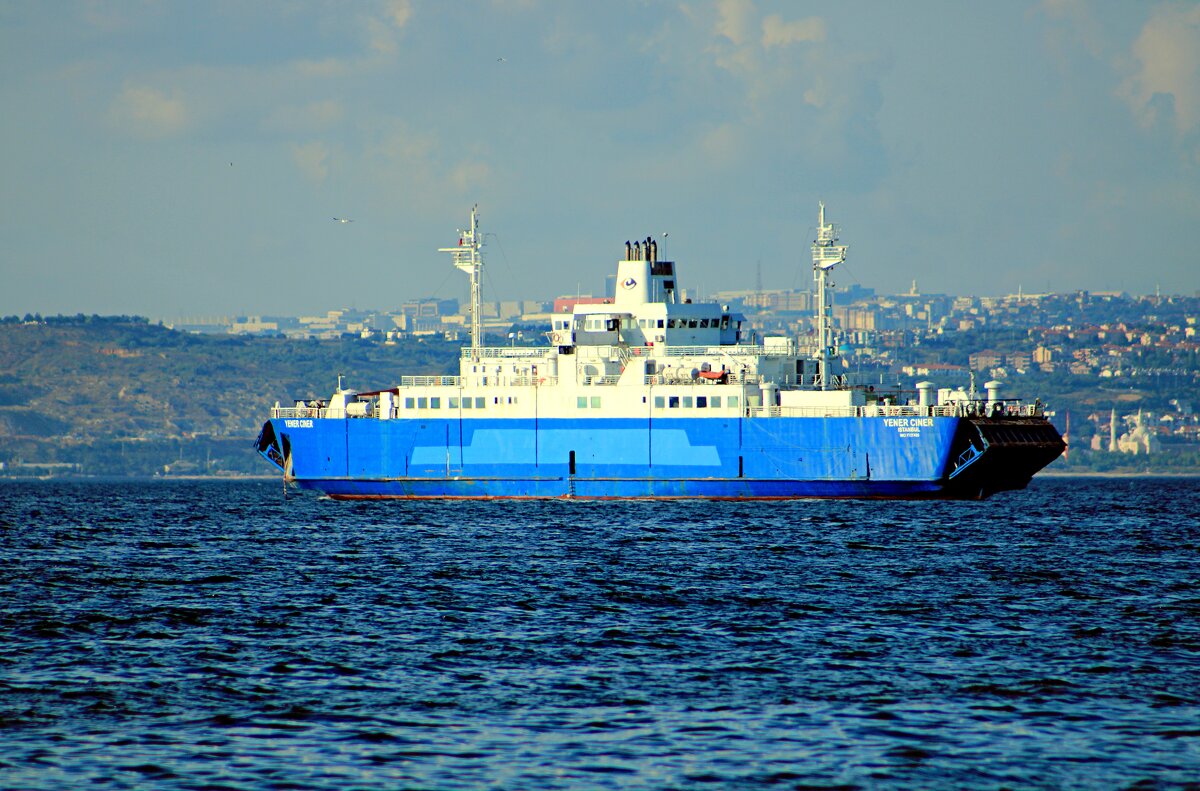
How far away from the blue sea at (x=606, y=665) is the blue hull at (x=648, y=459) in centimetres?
1069

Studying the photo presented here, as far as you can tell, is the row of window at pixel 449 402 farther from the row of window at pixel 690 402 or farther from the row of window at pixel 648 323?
the row of window at pixel 690 402

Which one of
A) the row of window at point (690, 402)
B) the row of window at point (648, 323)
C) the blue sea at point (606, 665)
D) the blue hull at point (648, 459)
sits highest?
the row of window at point (648, 323)

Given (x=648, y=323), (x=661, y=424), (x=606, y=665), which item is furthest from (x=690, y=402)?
(x=606, y=665)

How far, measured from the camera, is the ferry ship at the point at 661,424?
5547 centimetres

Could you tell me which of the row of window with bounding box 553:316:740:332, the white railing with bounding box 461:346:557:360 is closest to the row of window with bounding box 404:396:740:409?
the white railing with bounding box 461:346:557:360

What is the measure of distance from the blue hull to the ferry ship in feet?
0.18

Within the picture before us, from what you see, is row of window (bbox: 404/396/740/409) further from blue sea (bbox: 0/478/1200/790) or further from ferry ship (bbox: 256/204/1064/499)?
blue sea (bbox: 0/478/1200/790)

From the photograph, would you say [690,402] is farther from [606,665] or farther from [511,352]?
[606,665]

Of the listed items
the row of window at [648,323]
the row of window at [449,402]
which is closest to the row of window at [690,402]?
the row of window at [648,323]

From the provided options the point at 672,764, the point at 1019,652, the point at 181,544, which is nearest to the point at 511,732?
the point at 672,764

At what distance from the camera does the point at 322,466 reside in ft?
213

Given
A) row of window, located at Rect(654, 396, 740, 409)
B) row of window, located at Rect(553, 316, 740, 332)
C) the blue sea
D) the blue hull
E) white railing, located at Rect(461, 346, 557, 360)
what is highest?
row of window, located at Rect(553, 316, 740, 332)

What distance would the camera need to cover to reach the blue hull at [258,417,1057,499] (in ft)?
180

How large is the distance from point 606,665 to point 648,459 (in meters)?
35.0
